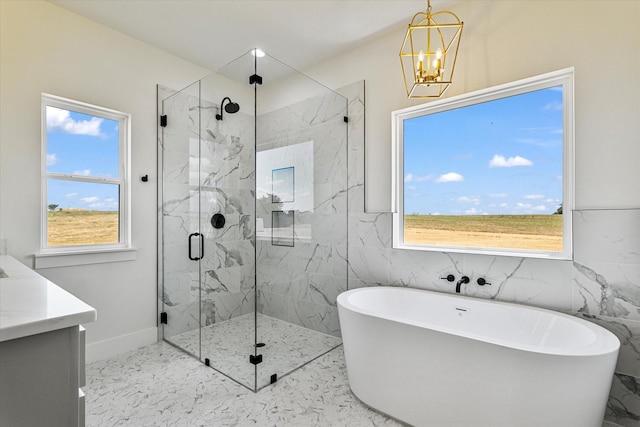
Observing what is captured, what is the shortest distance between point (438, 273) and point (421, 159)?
39.4 inches

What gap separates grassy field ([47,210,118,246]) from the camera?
7.88 feet

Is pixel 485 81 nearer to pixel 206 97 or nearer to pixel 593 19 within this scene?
pixel 593 19

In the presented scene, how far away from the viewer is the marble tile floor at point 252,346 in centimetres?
229

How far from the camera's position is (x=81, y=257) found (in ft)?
8.10

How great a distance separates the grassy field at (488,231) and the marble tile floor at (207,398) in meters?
1.34

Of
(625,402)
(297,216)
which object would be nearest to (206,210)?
(297,216)

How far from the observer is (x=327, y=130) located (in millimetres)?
2889

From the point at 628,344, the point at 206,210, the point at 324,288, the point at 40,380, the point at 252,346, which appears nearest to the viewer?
the point at 40,380

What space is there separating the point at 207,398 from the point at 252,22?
2893 millimetres

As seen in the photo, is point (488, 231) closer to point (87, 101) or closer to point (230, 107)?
point (230, 107)

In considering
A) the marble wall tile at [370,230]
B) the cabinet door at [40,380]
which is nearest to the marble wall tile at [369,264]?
the marble wall tile at [370,230]

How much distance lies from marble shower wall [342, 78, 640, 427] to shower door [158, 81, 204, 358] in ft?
5.83

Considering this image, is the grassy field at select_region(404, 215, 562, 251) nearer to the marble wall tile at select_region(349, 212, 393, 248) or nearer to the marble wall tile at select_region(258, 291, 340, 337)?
the marble wall tile at select_region(349, 212, 393, 248)

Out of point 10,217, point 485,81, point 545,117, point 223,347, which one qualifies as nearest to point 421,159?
point 485,81
